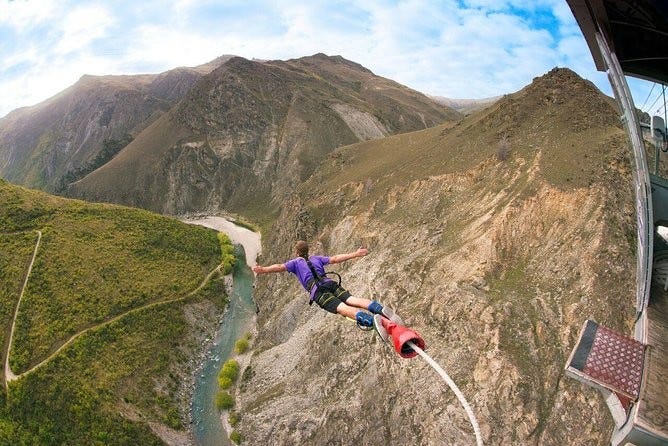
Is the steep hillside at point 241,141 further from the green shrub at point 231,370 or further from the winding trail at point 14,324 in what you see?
the green shrub at point 231,370

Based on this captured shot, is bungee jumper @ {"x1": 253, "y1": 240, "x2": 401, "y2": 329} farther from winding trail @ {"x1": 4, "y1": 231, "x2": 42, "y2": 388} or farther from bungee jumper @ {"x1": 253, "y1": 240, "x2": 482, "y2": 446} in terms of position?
winding trail @ {"x1": 4, "y1": 231, "x2": 42, "y2": 388}

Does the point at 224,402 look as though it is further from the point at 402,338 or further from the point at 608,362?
the point at 402,338

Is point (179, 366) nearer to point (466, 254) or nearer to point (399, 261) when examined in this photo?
point (399, 261)

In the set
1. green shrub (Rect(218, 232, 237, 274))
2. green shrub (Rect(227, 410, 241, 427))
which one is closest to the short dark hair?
green shrub (Rect(227, 410, 241, 427))

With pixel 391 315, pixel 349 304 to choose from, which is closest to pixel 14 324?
pixel 349 304

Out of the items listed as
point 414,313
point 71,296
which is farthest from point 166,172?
point 414,313

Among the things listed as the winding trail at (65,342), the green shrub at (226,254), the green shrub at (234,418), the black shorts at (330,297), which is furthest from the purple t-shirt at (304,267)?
the green shrub at (226,254)
